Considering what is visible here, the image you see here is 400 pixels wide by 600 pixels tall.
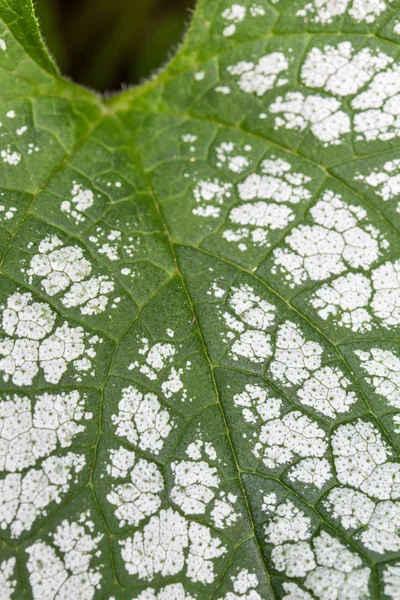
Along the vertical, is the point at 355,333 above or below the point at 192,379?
above

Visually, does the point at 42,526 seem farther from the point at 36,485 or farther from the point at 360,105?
the point at 360,105

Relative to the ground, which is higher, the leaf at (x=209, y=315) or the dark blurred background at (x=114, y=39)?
the dark blurred background at (x=114, y=39)

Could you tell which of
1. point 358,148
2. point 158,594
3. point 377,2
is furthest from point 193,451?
point 377,2

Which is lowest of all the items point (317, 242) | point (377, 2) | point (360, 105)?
point (317, 242)

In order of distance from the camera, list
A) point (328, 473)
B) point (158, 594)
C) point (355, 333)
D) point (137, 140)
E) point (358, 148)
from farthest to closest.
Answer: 1. point (137, 140)
2. point (358, 148)
3. point (355, 333)
4. point (328, 473)
5. point (158, 594)

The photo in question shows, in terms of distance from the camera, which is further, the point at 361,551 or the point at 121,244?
Result: the point at 121,244

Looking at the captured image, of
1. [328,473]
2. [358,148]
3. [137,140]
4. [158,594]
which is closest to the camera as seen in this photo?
[158,594]
